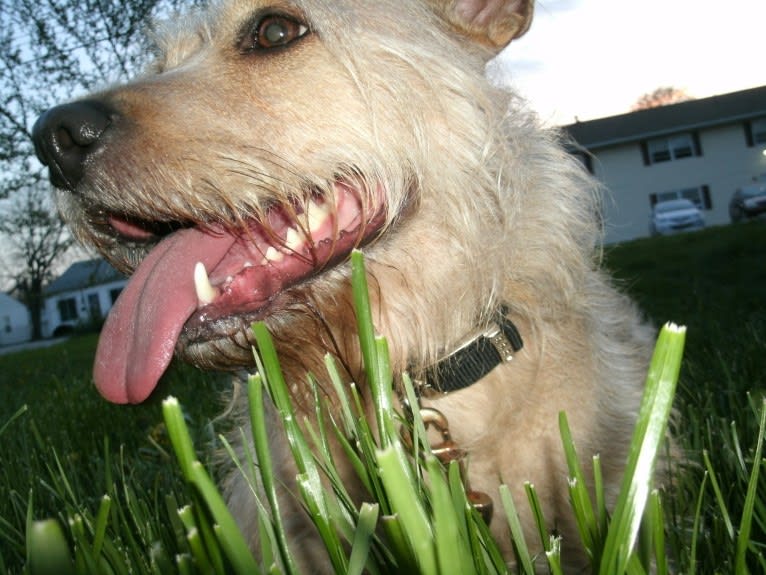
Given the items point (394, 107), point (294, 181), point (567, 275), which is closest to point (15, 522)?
point (294, 181)

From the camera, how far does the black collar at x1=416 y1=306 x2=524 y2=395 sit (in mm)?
2463

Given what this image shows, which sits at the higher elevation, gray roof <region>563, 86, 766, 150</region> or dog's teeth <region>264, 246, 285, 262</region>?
gray roof <region>563, 86, 766, 150</region>

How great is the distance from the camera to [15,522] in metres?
2.74

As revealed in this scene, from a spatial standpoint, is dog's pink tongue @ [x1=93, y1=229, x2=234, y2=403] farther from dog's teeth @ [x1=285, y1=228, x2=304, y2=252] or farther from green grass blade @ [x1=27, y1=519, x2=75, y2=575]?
green grass blade @ [x1=27, y1=519, x2=75, y2=575]

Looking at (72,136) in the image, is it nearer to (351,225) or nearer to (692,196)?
(351,225)

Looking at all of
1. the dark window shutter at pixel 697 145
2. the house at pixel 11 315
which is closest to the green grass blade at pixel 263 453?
the dark window shutter at pixel 697 145

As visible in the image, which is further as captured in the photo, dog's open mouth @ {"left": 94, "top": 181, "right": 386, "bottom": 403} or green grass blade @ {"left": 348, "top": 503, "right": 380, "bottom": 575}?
dog's open mouth @ {"left": 94, "top": 181, "right": 386, "bottom": 403}

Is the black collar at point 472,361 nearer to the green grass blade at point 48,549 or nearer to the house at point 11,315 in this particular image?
the green grass blade at point 48,549

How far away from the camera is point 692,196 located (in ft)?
149

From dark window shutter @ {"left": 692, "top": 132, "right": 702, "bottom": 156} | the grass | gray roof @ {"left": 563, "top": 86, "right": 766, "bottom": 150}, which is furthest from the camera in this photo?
dark window shutter @ {"left": 692, "top": 132, "right": 702, "bottom": 156}

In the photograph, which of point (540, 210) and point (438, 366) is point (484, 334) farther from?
point (540, 210)

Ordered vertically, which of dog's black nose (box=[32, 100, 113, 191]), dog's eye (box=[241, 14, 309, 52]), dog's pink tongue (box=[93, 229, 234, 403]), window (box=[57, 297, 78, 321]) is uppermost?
window (box=[57, 297, 78, 321])

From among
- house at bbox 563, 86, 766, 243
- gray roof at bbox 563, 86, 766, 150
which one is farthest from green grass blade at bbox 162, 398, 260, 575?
house at bbox 563, 86, 766, 243

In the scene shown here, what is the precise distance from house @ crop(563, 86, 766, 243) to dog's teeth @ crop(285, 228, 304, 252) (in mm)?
45012
